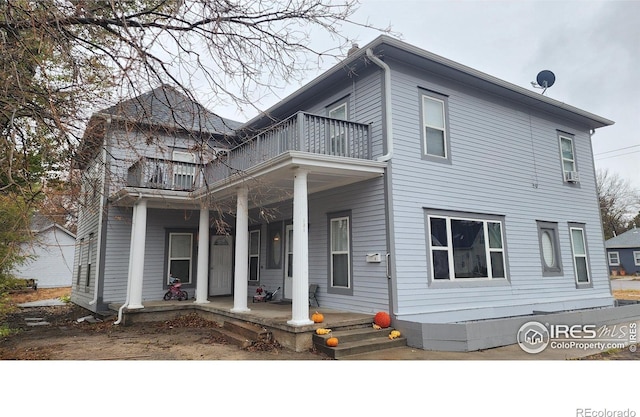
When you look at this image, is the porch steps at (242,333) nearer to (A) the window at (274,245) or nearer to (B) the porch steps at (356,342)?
(B) the porch steps at (356,342)

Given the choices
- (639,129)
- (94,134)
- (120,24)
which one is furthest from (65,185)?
(639,129)

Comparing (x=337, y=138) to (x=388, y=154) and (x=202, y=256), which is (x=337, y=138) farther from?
(x=202, y=256)

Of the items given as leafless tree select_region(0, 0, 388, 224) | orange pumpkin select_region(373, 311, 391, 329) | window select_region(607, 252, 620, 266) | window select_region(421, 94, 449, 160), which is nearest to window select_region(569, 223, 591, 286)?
window select_region(421, 94, 449, 160)

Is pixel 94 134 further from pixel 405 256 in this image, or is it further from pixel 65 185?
pixel 405 256

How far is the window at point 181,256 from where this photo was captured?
36.6 ft

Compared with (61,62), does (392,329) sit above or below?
below

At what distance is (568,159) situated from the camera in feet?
34.8

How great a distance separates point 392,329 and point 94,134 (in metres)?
5.27

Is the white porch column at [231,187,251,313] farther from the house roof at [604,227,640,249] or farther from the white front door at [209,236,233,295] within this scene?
the house roof at [604,227,640,249]

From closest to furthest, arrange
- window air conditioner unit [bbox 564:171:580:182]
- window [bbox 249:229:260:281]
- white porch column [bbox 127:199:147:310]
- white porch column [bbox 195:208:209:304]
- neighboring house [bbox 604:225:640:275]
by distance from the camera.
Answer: white porch column [bbox 127:199:147:310]
white porch column [bbox 195:208:209:304]
window air conditioner unit [bbox 564:171:580:182]
window [bbox 249:229:260:281]
neighboring house [bbox 604:225:640:275]

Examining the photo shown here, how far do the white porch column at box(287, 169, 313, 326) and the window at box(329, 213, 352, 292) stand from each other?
5.43 ft

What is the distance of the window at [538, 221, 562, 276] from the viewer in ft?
30.8

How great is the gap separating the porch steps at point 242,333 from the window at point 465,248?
3.26 meters
